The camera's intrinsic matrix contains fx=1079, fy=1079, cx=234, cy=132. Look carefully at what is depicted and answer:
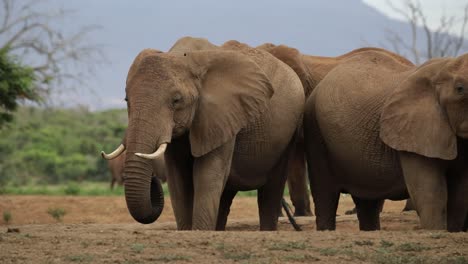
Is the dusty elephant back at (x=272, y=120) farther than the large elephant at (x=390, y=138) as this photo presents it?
Yes

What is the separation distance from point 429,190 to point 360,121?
5.21 ft

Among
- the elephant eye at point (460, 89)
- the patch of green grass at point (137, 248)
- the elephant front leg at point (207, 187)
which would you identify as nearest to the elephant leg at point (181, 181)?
the elephant front leg at point (207, 187)

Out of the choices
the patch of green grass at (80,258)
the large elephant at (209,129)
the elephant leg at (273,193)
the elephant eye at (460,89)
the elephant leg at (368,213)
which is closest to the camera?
the patch of green grass at (80,258)

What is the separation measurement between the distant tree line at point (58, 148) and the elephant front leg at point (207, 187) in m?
18.7

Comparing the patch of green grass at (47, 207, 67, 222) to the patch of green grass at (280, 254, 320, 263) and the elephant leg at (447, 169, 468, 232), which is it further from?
the patch of green grass at (280, 254, 320, 263)

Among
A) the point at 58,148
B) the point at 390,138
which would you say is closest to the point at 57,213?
the point at 390,138

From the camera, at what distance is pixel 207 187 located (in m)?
10.2

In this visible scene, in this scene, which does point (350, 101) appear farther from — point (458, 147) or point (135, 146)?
point (135, 146)

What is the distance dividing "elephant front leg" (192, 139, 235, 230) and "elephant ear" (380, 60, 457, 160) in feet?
5.44

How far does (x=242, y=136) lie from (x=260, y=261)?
381cm

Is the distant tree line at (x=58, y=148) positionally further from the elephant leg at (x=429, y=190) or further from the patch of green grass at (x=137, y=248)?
the patch of green grass at (x=137, y=248)

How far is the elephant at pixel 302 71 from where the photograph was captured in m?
14.2

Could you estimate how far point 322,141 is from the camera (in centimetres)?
1188

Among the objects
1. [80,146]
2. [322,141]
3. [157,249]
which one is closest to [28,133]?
[80,146]
